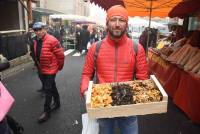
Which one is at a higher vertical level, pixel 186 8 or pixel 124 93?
pixel 186 8

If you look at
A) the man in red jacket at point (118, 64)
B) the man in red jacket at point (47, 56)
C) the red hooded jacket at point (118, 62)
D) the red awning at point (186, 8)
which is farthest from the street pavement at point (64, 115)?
the red awning at point (186, 8)

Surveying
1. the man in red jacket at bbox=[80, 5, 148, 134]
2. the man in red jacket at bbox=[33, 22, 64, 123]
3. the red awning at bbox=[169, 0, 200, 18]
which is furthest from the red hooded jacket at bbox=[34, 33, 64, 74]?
the red awning at bbox=[169, 0, 200, 18]

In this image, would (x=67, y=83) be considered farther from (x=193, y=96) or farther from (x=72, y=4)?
(x=72, y=4)

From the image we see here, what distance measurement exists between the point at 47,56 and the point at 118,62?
2758 millimetres

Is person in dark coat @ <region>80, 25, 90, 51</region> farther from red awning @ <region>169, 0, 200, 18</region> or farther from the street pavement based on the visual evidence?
the street pavement

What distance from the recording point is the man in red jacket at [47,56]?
17.3 ft

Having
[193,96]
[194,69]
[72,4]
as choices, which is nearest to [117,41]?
[193,96]

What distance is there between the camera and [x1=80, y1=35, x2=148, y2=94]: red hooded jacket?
113 inches

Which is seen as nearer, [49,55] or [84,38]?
[49,55]

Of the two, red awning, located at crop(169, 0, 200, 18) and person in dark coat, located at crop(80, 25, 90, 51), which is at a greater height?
red awning, located at crop(169, 0, 200, 18)

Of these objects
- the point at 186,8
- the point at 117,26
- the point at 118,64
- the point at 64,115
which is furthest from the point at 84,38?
the point at 117,26

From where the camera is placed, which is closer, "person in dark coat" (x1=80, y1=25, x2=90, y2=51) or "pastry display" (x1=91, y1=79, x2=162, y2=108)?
"pastry display" (x1=91, y1=79, x2=162, y2=108)

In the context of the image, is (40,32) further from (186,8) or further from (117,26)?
(186,8)

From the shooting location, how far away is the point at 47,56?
17.5ft
